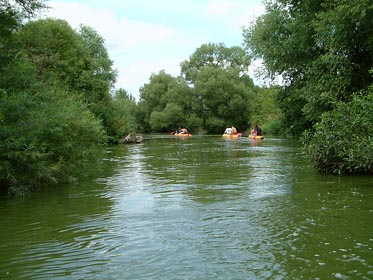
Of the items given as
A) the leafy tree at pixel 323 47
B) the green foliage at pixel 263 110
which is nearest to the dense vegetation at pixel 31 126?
the leafy tree at pixel 323 47

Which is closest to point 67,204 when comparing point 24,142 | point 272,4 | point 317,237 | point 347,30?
point 24,142

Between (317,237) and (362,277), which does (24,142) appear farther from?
(362,277)

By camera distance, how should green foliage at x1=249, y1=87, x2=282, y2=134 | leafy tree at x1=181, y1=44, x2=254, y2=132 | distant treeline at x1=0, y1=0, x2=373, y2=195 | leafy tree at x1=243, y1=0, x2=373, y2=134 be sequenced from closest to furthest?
distant treeline at x1=0, y1=0, x2=373, y2=195, leafy tree at x1=243, y1=0, x2=373, y2=134, green foliage at x1=249, y1=87, x2=282, y2=134, leafy tree at x1=181, y1=44, x2=254, y2=132

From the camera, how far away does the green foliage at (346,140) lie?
12.2 meters

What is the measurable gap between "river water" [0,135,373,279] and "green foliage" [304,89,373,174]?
0.72 meters

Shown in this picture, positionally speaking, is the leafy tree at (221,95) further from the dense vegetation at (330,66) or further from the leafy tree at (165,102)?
the dense vegetation at (330,66)

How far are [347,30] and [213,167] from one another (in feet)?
22.4

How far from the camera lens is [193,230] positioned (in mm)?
7285

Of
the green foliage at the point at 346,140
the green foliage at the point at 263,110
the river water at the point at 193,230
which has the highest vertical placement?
the green foliage at the point at 263,110

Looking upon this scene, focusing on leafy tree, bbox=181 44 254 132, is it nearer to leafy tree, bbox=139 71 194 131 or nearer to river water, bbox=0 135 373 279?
leafy tree, bbox=139 71 194 131

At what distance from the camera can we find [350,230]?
706 cm

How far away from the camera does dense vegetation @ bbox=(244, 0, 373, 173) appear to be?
12.8 metres

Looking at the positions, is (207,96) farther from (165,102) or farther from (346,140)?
(346,140)

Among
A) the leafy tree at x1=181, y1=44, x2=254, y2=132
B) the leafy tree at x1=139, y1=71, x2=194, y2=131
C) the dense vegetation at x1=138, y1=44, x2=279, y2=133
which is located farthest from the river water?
the leafy tree at x1=139, y1=71, x2=194, y2=131
